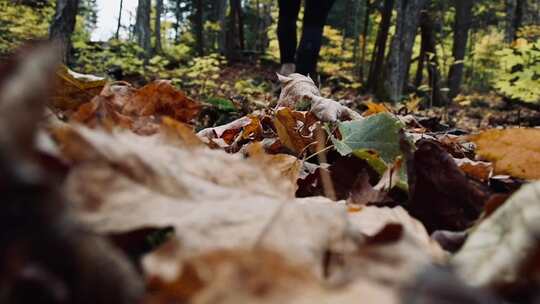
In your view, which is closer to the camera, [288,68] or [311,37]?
[311,37]

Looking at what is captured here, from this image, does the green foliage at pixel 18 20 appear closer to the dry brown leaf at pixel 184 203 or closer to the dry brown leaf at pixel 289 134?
the dry brown leaf at pixel 289 134

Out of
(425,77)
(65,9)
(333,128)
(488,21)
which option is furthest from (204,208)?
(425,77)

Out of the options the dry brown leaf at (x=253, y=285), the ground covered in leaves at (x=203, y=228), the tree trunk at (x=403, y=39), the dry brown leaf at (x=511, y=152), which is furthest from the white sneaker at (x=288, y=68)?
the tree trunk at (x=403, y=39)

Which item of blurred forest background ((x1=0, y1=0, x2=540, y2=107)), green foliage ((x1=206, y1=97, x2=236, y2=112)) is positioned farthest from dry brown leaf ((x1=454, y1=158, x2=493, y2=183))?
green foliage ((x1=206, y1=97, x2=236, y2=112))

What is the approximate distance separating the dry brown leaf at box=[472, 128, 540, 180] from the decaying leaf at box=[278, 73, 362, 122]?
324 millimetres

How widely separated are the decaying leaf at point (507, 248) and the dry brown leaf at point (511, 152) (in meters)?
0.40

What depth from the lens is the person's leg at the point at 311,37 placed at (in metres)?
4.30

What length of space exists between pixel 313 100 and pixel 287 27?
332cm

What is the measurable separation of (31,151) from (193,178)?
0.72 ft

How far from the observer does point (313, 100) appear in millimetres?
1287

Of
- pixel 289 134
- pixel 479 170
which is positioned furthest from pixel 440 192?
pixel 289 134

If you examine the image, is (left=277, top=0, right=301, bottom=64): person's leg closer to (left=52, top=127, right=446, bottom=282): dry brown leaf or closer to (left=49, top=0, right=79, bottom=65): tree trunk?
(left=49, top=0, right=79, bottom=65): tree trunk

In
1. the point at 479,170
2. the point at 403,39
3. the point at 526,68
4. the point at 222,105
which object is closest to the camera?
the point at 479,170

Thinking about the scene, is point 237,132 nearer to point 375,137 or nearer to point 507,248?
point 375,137
